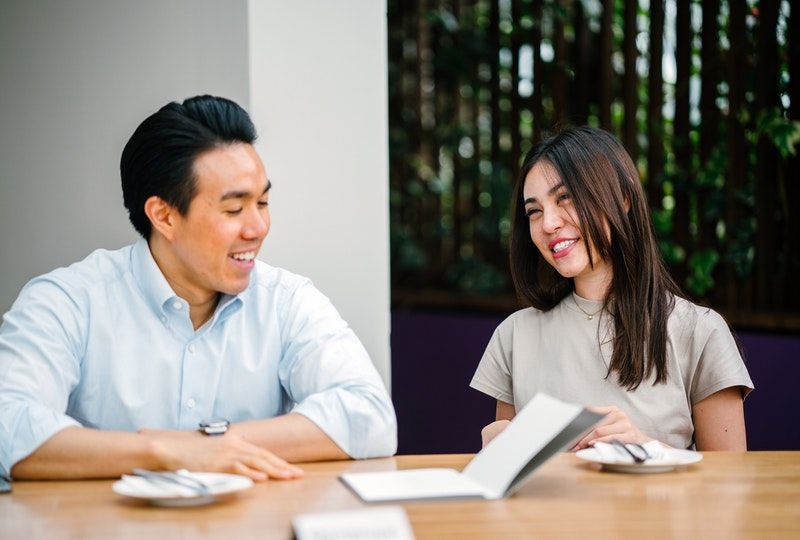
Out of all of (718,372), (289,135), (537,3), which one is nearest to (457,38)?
(537,3)

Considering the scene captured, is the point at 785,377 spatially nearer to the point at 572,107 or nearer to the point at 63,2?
the point at 572,107

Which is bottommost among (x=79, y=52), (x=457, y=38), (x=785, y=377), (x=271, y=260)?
(x=785, y=377)

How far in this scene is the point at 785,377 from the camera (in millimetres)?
2889

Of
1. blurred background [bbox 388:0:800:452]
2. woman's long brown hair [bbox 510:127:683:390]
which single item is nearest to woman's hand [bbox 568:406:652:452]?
woman's long brown hair [bbox 510:127:683:390]

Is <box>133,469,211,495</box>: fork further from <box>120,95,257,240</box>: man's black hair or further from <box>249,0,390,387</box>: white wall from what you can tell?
<box>249,0,390,387</box>: white wall

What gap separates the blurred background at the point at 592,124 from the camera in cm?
330

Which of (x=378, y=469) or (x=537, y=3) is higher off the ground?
(x=537, y=3)

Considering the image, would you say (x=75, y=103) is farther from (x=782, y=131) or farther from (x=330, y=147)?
(x=782, y=131)

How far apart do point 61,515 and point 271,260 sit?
122 centimetres

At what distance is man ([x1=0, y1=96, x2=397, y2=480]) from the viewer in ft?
6.16

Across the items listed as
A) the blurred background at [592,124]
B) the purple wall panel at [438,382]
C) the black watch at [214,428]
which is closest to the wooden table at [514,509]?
the black watch at [214,428]

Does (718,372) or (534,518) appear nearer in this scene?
(534,518)

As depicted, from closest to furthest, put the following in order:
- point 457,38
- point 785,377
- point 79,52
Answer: point 79,52 → point 785,377 → point 457,38

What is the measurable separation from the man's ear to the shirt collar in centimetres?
7
